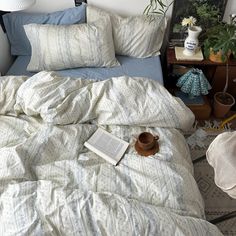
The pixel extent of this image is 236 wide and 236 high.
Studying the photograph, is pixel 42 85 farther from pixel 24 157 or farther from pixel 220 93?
pixel 220 93

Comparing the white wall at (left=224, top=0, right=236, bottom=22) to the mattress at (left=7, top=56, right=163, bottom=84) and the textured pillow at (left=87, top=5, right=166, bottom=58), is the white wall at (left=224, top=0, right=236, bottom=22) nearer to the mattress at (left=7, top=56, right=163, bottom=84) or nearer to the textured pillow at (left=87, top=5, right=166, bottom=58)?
the textured pillow at (left=87, top=5, right=166, bottom=58)

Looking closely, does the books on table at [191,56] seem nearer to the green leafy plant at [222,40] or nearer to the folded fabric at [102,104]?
the green leafy plant at [222,40]

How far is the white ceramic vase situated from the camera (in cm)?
190

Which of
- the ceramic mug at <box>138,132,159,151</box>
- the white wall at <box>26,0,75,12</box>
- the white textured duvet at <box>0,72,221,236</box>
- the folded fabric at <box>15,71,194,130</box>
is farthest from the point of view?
the white wall at <box>26,0,75,12</box>

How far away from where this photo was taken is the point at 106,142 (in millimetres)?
1346

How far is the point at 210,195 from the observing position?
1.65 metres

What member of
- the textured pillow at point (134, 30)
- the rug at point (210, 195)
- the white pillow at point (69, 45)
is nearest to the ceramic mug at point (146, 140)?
the rug at point (210, 195)

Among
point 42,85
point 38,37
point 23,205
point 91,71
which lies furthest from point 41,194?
point 38,37

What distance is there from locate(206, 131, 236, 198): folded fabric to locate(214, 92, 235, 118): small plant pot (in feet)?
3.08

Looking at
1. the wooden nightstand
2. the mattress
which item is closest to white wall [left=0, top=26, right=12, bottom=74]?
the mattress

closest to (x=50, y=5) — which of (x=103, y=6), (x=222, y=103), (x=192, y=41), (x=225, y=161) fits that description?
(x=103, y=6)

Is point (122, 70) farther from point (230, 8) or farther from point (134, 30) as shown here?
point (230, 8)

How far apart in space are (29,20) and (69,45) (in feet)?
1.45

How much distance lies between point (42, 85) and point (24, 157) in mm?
431
